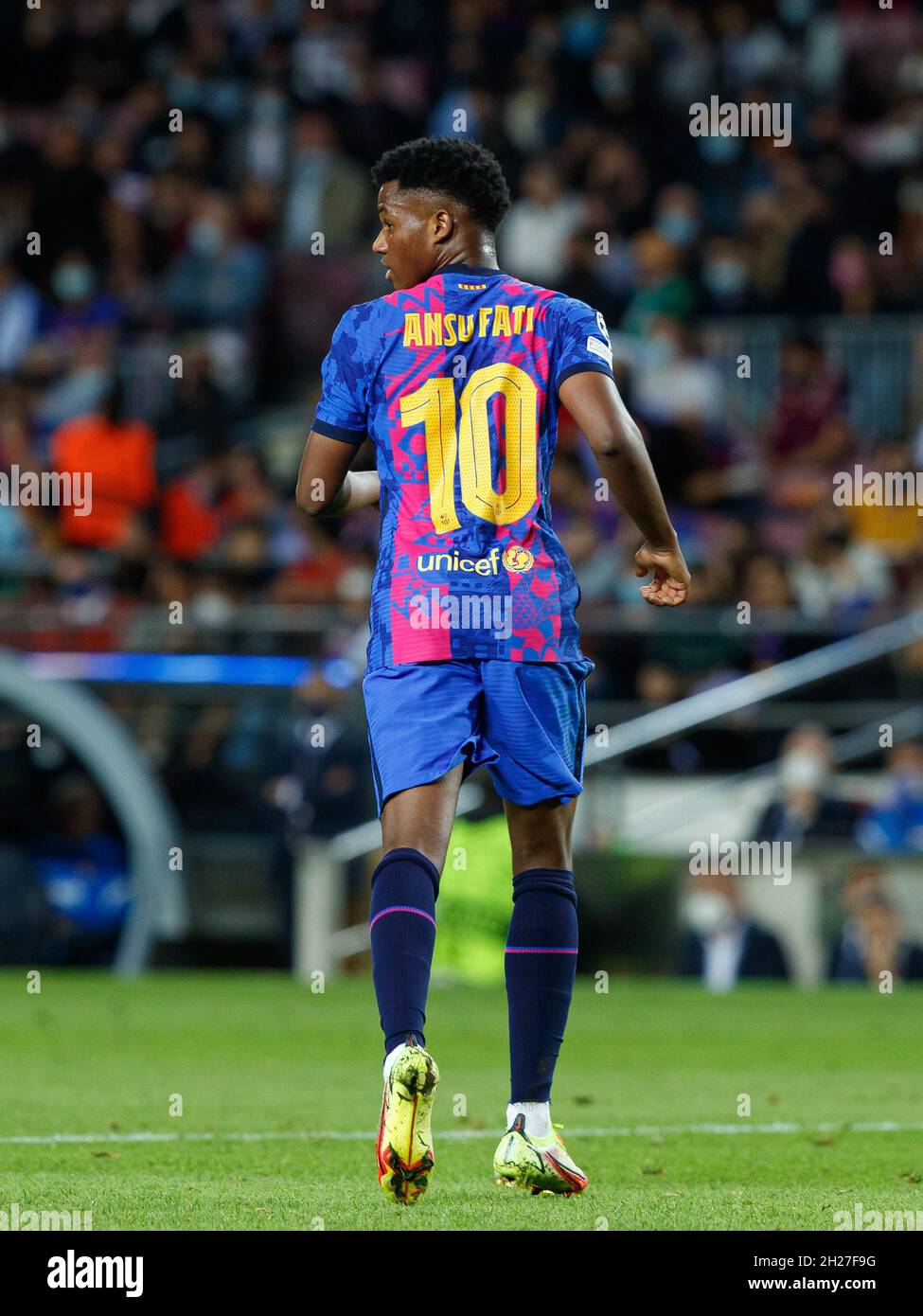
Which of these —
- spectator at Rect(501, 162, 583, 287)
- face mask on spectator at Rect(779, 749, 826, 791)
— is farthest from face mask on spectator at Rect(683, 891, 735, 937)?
spectator at Rect(501, 162, 583, 287)

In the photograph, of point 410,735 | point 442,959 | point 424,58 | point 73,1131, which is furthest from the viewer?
point 424,58

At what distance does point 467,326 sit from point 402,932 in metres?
1.30

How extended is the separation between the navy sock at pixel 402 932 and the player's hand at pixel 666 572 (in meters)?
0.77

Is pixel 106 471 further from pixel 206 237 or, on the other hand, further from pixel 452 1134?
pixel 452 1134

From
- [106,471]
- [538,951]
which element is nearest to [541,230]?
[106,471]

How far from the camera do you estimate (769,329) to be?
1659cm

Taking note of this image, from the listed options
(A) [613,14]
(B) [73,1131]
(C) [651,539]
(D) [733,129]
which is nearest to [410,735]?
(C) [651,539]

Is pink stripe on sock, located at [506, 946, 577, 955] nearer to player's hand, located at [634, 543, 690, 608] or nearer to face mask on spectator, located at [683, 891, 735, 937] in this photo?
player's hand, located at [634, 543, 690, 608]

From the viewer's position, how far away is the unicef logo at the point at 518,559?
4.89 meters

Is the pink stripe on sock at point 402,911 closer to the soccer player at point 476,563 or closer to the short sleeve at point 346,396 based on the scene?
the soccer player at point 476,563
